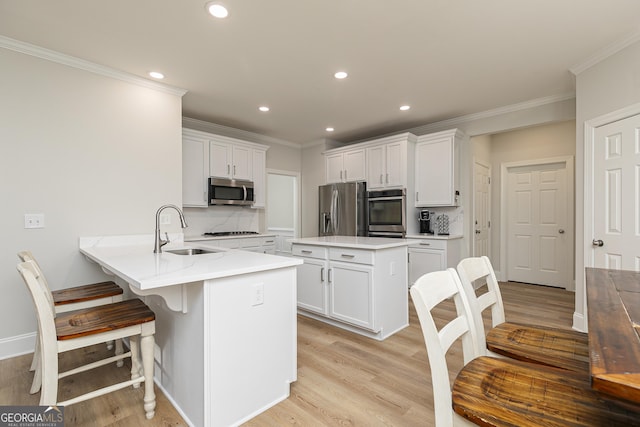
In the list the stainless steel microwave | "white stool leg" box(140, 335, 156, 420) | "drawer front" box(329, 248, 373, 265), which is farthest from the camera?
the stainless steel microwave

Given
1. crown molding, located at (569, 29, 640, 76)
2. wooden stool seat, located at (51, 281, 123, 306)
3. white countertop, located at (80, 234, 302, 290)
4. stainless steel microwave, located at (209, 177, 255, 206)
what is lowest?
wooden stool seat, located at (51, 281, 123, 306)

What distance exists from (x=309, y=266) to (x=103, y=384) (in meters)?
1.94

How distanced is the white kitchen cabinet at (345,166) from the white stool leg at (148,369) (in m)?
4.01

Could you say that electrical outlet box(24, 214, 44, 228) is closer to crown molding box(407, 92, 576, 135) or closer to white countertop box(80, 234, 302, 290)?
white countertop box(80, 234, 302, 290)

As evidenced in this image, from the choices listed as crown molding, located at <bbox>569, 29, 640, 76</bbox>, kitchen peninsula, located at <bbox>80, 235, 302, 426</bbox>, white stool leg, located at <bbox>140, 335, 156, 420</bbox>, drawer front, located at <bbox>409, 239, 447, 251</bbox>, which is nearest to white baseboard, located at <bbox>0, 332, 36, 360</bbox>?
kitchen peninsula, located at <bbox>80, 235, 302, 426</bbox>

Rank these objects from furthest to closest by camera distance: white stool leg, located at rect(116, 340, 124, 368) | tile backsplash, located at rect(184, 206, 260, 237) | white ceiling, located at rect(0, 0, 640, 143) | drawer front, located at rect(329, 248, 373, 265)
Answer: tile backsplash, located at rect(184, 206, 260, 237) < drawer front, located at rect(329, 248, 373, 265) < white stool leg, located at rect(116, 340, 124, 368) < white ceiling, located at rect(0, 0, 640, 143)

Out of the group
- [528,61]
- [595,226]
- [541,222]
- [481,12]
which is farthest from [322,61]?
[541,222]

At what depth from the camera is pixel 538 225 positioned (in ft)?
16.5

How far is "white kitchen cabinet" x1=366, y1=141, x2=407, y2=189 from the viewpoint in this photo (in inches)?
181

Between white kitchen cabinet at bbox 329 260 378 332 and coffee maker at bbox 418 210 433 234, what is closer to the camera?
white kitchen cabinet at bbox 329 260 378 332

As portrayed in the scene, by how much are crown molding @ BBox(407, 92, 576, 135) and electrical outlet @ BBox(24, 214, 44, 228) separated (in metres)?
4.85

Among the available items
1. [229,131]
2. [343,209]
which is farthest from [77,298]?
[343,209]

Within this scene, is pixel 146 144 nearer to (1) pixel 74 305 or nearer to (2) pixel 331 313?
(1) pixel 74 305

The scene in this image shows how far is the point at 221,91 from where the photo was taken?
3.49 metres
